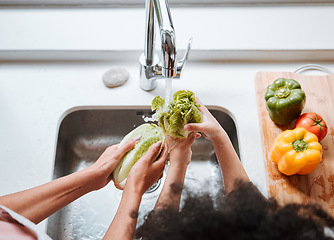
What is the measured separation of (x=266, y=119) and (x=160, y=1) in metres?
0.57

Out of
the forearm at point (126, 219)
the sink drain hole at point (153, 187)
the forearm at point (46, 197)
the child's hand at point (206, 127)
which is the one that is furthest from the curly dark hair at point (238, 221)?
the sink drain hole at point (153, 187)

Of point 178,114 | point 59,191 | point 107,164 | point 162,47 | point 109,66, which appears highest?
point 109,66

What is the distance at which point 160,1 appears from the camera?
77 cm

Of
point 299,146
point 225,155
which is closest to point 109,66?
point 225,155

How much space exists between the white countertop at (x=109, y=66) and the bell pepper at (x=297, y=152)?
0.39 ft

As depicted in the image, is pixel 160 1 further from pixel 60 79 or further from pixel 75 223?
pixel 75 223

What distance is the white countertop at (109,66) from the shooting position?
3.67 feet

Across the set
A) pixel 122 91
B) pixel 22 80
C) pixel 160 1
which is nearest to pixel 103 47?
pixel 122 91

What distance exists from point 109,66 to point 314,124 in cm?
77

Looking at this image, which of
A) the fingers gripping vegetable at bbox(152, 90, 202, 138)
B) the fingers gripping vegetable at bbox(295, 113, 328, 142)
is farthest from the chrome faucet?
the fingers gripping vegetable at bbox(295, 113, 328, 142)

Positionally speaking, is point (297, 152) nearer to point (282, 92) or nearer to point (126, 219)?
point (282, 92)

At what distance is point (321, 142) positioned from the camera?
1046mm

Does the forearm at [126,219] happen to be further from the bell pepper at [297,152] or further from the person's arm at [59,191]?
the bell pepper at [297,152]

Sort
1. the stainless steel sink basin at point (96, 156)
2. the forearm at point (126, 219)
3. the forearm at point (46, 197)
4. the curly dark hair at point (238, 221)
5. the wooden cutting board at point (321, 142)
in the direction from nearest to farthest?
the curly dark hair at point (238, 221), the forearm at point (126, 219), the forearm at point (46, 197), the wooden cutting board at point (321, 142), the stainless steel sink basin at point (96, 156)
